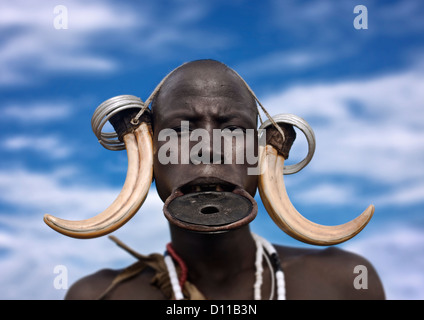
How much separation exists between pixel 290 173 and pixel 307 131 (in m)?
0.35

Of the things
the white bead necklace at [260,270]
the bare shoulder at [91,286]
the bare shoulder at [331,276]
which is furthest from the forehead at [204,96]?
the bare shoulder at [91,286]

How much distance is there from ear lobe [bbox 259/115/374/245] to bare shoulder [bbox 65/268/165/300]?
1.04m

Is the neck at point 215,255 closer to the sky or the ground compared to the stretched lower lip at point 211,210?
closer to the ground

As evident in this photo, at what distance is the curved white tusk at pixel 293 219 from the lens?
4.50 m

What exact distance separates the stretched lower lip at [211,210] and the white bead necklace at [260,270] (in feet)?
2.32

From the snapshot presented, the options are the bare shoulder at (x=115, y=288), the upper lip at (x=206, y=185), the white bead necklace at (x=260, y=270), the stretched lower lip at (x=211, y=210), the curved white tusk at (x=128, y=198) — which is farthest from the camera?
the bare shoulder at (x=115, y=288)

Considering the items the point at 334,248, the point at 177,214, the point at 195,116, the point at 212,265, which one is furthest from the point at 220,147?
the point at 334,248

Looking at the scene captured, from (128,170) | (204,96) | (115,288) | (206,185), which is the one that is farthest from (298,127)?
(115,288)

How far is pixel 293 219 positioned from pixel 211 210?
80cm

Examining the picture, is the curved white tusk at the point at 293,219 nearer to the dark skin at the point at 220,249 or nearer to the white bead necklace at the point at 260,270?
the dark skin at the point at 220,249

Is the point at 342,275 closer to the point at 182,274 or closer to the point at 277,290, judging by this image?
the point at 277,290

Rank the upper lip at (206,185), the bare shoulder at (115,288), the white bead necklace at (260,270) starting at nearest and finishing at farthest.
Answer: the upper lip at (206,185), the white bead necklace at (260,270), the bare shoulder at (115,288)

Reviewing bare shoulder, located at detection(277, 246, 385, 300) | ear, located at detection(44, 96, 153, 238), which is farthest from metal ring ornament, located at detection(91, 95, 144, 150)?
bare shoulder, located at detection(277, 246, 385, 300)

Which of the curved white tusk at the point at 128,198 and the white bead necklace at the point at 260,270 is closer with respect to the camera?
the curved white tusk at the point at 128,198
